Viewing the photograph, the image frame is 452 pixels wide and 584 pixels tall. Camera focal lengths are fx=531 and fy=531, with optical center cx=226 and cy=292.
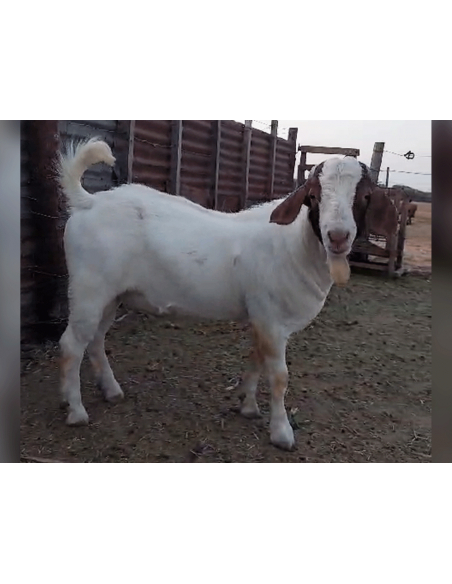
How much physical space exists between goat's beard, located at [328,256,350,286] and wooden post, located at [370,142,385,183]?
382 millimetres

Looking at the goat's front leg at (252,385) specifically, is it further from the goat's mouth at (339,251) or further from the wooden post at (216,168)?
the wooden post at (216,168)

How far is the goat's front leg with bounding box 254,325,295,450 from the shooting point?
2.25m

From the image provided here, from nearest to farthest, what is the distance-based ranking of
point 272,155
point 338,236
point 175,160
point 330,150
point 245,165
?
point 338,236 → point 330,150 → point 272,155 → point 175,160 → point 245,165

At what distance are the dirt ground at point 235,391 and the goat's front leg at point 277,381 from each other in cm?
5

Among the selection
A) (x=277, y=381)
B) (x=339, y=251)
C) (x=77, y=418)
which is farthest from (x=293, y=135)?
(x=77, y=418)

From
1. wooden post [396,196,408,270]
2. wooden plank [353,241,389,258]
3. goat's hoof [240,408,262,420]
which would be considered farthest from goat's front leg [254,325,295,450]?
wooden post [396,196,408,270]

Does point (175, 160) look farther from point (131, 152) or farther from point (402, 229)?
point (402, 229)

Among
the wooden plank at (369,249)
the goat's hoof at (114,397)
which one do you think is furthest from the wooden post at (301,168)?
the goat's hoof at (114,397)

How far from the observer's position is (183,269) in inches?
90.0

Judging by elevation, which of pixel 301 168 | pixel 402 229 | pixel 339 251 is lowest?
pixel 339 251

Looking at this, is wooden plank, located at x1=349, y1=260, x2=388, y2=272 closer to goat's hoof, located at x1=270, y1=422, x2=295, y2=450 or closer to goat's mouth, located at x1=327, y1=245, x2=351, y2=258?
goat's mouth, located at x1=327, y1=245, x2=351, y2=258

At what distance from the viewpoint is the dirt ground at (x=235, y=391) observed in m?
2.21

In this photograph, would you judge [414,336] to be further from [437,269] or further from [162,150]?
[162,150]

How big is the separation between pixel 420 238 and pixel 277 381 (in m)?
0.84
